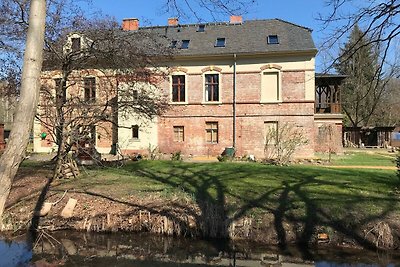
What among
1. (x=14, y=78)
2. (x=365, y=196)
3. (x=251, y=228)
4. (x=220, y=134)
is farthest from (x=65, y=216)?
(x=220, y=134)

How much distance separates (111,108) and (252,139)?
45.1 ft

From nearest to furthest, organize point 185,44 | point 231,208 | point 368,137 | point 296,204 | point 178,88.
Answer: point 231,208, point 296,204, point 178,88, point 185,44, point 368,137

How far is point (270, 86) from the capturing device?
2667 cm

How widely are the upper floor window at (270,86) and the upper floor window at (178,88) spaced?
18.3ft

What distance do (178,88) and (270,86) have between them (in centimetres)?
647

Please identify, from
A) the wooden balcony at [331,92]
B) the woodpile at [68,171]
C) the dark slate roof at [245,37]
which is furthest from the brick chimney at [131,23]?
the woodpile at [68,171]

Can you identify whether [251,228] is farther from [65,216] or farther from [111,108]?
[111,108]

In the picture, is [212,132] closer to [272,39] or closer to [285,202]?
[272,39]

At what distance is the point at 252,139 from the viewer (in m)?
26.7

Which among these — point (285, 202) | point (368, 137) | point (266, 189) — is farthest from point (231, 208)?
point (368, 137)

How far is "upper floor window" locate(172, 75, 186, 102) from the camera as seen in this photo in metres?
28.1

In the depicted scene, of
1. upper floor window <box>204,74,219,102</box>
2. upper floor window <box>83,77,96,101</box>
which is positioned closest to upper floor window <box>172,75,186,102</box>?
upper floor window <box>204,74,219,102</box>

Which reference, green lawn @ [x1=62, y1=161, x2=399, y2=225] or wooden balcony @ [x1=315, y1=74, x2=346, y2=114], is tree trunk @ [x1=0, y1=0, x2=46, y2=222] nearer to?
green lawn @ [x1=62, y1=161, x2=399, y2=225]

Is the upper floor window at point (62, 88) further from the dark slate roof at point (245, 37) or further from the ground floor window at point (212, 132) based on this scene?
the ground floor window at point (212, 132)
